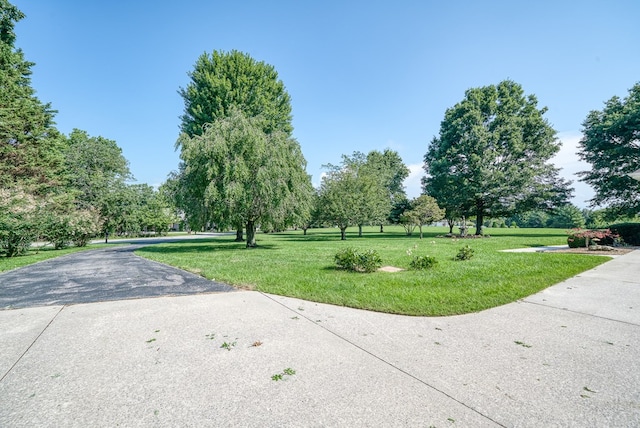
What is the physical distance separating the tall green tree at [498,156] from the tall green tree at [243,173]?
774 inches

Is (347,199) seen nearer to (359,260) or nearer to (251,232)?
(251,232)

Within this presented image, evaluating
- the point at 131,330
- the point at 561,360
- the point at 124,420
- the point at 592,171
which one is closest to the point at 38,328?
the point at 131,330

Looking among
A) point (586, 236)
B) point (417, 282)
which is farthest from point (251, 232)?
point (586, 236)

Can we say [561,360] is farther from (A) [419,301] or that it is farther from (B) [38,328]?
(B) [38,328]

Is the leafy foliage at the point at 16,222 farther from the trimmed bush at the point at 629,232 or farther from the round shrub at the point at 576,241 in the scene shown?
the trimmed bush at the point at 629,232

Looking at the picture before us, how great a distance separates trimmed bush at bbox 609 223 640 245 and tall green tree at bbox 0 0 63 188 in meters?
36.1

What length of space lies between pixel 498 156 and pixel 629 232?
14500 mm

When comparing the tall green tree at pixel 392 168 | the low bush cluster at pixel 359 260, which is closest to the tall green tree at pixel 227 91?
the low bush cluster at pixel 359 260

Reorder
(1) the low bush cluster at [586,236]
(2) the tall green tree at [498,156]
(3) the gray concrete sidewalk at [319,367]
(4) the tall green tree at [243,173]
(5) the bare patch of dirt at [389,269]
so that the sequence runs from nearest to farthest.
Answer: (3) the gray concrete sidewalk at [319,367]
(5) the bare patch of dirt at [389,269]
(1) the low bush cluster at [586,236]
(4) the tall green tree at [243,173]
(2) the tall green tree at [498,156]

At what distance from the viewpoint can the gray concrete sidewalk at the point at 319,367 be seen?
2234 millimetres

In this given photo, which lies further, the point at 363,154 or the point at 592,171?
the point at 363,154

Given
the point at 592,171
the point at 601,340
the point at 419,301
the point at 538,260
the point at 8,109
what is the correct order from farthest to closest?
the point at 592,171
the point at 8,109
the point at 538,260
the point at 419,301
the point at 601,340

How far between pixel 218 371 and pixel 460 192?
29784mm

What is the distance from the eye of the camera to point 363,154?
59531 millimetres
